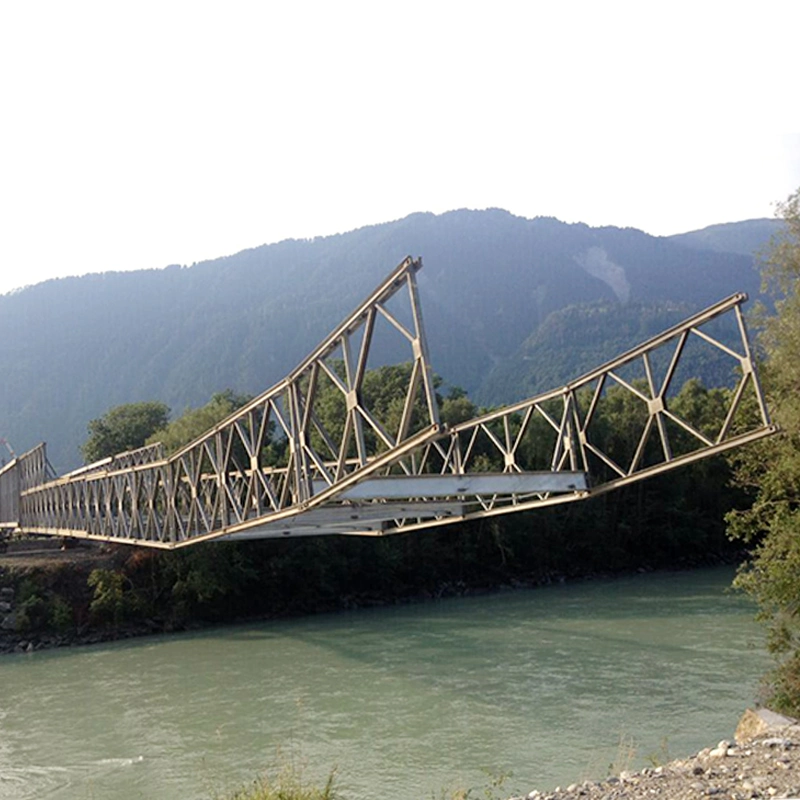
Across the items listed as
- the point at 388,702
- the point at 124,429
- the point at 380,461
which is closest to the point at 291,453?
the point at 380,461

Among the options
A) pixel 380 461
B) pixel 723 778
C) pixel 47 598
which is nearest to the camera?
pixel 723 778

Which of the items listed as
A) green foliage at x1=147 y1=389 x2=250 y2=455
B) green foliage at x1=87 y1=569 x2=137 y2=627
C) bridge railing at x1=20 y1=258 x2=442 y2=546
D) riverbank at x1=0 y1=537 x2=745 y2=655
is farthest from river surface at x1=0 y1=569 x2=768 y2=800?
green foliage at x1=147 y1=389 x2=250 y2=455

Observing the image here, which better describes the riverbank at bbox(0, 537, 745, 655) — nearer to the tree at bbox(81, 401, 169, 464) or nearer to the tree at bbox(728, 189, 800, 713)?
the tree at bbox(81, 401, 169, 464)

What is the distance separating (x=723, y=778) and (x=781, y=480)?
25.5 feet

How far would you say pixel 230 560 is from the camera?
3722 centimetres

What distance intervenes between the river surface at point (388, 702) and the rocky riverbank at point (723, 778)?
234 cm

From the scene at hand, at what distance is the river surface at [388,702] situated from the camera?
14727 mm

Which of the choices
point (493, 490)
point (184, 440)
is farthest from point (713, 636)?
point (184, 440)

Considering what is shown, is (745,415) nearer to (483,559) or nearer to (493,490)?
(493,490)

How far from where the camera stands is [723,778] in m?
Answer: 8.29

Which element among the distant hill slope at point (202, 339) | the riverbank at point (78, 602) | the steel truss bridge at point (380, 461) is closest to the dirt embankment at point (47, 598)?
the riverbank at point (78, 602)

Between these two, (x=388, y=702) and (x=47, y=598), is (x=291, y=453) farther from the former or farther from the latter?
(x=47, y=598)

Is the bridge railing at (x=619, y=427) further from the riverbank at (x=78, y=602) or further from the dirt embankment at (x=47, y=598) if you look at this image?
the dirt embankment at (x=47, y=598)

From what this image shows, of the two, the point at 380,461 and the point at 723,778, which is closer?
the point at 723,778
